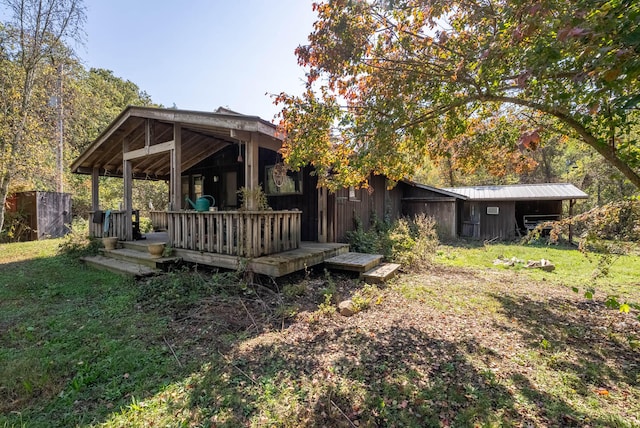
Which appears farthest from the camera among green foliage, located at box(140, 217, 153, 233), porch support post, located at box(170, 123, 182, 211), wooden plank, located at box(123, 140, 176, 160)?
green foliage, located at box(140, 217, 153, 233)

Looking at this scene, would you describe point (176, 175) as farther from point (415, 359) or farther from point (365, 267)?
point (415, 359)

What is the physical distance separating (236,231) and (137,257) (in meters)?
2.64

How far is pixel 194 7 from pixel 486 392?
9169 mm

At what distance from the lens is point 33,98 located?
31.9 ft

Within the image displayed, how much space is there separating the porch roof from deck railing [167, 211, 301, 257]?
A: 4.95ft

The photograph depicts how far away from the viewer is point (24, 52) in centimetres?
874

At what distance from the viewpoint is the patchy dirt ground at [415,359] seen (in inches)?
81.1

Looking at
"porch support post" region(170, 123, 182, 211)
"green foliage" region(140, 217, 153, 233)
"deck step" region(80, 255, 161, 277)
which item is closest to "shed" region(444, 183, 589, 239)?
"porch support post" region(170, 123, 182, 211)

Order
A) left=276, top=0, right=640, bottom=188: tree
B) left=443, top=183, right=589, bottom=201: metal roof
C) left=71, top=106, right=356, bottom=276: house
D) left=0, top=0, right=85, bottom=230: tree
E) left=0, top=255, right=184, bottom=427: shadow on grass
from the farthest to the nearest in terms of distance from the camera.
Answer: left=443, top=183, right=589, bottom=201: metal roof, left=0, top=0, right=85, bottom=230: tree, left=71, top=106, right=356, bottom=276: house, left=276, top=0, right=640, bottom=188: tree, left=0, top=255, right=184, bottom=427: shadow on grass

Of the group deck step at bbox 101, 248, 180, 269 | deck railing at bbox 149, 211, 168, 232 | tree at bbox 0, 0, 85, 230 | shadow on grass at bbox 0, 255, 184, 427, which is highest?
tree at bbox 0, 0, 85, 230

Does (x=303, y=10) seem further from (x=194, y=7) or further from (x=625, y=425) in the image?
(x=625, y=425)

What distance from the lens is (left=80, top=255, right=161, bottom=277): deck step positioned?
5.23 m

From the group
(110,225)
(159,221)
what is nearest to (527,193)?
(159,221)

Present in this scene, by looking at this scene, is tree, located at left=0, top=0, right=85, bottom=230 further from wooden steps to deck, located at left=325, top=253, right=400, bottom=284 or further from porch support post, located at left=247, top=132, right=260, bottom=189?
wooden steps to deck, located at left=325, top=253, right=400, bottom=284
